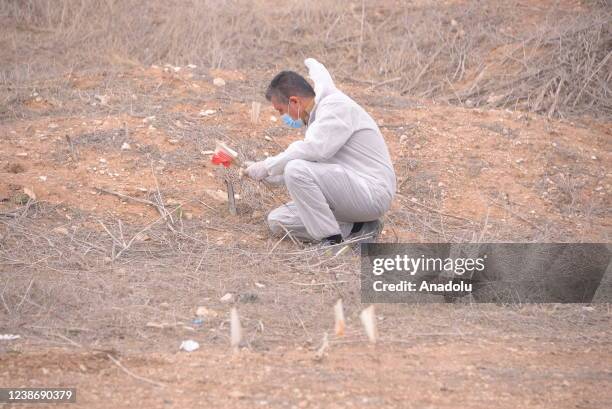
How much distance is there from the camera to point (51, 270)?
3797 mm

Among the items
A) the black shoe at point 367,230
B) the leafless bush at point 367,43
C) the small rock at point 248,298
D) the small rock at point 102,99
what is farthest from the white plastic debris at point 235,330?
the leafless bush at point 367,43

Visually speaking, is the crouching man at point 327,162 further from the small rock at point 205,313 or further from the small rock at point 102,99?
the small rock at point 102,99

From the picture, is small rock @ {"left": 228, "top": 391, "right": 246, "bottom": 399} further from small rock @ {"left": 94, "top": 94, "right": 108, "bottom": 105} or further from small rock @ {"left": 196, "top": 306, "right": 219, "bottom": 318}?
small rock @ {"left": 94, "top": 94, "right": 108, "bottom": 105}

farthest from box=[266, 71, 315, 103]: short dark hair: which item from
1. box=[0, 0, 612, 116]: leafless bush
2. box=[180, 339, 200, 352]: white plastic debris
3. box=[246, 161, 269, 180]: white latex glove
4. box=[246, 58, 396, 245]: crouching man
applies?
box=[0, 0, 612, 116]: leafless bush

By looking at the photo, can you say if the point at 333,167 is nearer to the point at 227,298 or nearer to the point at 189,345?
the point at 227,298

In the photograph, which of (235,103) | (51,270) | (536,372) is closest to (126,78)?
(235,103)

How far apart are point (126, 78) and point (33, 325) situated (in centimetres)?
383

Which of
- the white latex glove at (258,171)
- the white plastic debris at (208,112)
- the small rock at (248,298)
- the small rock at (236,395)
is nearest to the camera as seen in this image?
Answer: the small rock at (236,395)

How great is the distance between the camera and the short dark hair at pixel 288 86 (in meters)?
4.09

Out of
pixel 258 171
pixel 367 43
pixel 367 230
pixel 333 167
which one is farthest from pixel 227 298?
pixel 367 43

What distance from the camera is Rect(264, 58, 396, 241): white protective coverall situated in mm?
4035

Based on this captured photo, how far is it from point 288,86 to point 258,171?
1.55 feet

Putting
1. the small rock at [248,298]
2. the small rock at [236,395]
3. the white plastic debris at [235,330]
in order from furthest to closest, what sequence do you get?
the small rock at [248,298] → the white plastic debris at [235,330] → the small rock at [236,395]

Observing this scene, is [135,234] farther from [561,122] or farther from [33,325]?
[561,122]
